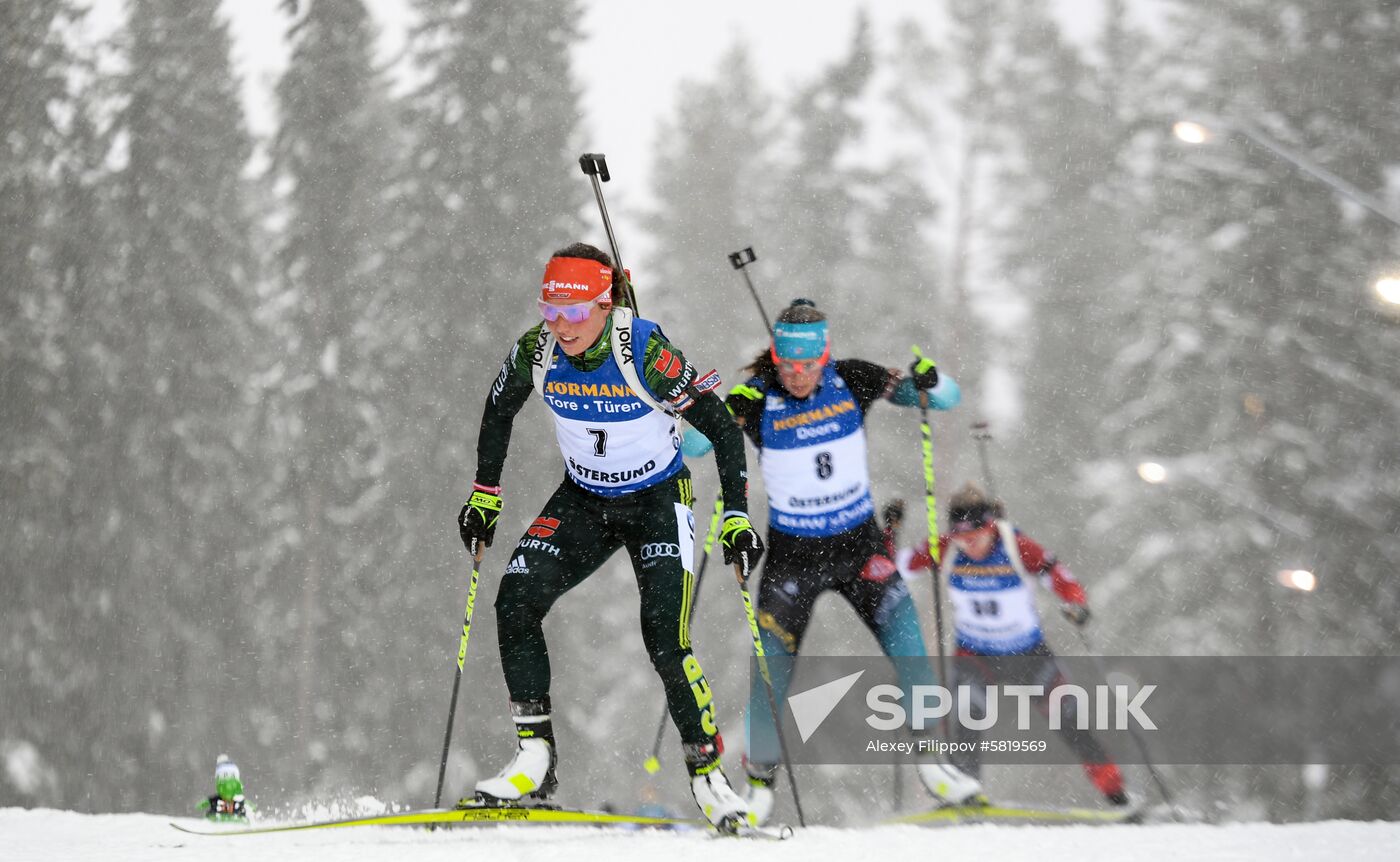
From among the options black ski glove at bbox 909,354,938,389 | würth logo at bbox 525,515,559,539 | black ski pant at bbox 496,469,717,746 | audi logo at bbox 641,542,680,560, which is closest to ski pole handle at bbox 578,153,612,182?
black ski pant at bbox 496,469,717,746

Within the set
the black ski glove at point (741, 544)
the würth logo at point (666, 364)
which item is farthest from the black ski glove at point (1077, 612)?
the würth logo at point (666, 364)

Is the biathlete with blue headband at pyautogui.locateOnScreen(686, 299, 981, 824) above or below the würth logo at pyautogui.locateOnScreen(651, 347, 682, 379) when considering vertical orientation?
below

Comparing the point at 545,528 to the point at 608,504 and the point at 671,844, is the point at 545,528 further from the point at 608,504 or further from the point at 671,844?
the point at 671,844

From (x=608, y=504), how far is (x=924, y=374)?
2.26m

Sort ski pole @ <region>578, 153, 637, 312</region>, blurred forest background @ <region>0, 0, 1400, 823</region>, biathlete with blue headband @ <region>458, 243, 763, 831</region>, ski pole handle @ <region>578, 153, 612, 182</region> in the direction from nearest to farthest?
biathlete with blue headband @ <region>458, 243, 763, 831</region>
ski pole @ <region>578, 153, 637, 312</region>
ski pole handle @ <region>578, 153, 612, 182</region>
blurred forest background @ <region>0, 0, 1400, 823</region>

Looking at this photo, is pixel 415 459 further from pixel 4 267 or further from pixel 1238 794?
pixel 1238 794

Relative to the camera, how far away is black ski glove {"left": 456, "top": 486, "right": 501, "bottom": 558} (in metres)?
5.80

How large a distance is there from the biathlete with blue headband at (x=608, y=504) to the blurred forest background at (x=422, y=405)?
1265 cm

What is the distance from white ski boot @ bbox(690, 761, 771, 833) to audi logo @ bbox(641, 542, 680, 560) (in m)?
0.96

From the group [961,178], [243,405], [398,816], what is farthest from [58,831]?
[961,178]

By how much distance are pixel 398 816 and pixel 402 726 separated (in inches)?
562

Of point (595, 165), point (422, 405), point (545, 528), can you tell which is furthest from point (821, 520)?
point (422, 405)

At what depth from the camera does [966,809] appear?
22.4ft

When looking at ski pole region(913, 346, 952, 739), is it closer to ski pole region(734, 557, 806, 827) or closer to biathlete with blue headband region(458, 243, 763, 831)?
ski pole region(734, 557, 806, 827)
